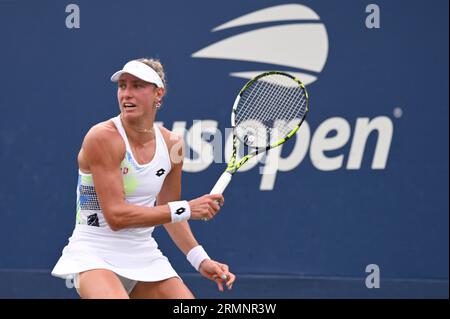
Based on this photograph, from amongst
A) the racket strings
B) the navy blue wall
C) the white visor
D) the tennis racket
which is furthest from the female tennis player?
the navy blue wall

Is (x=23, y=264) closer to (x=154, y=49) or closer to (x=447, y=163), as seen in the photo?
(x=154, y=49)

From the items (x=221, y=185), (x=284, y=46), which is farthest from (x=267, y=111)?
(x=284, y=46)

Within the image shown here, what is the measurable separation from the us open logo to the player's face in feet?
9.13

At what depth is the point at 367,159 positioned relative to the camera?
26.1 feet

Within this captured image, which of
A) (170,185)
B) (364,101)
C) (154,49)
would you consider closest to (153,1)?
(154,49)

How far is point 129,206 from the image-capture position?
16.6ft

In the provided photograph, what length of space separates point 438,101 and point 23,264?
11.5 ft

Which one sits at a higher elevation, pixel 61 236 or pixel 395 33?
pixel 395 33

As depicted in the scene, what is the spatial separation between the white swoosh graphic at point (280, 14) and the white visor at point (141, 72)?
9.16 feet

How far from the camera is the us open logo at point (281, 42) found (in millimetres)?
7949

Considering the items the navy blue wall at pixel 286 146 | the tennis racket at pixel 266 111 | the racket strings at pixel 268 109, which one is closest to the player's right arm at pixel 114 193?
the tennis racket at pixel 266 111

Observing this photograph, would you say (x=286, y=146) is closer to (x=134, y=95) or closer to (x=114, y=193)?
(x=134, y=95)

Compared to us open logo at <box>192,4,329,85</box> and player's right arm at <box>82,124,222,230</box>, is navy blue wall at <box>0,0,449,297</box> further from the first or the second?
player's right arm at <box>82,124,222,230</box>

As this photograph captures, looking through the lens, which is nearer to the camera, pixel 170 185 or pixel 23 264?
pixel 170 185
